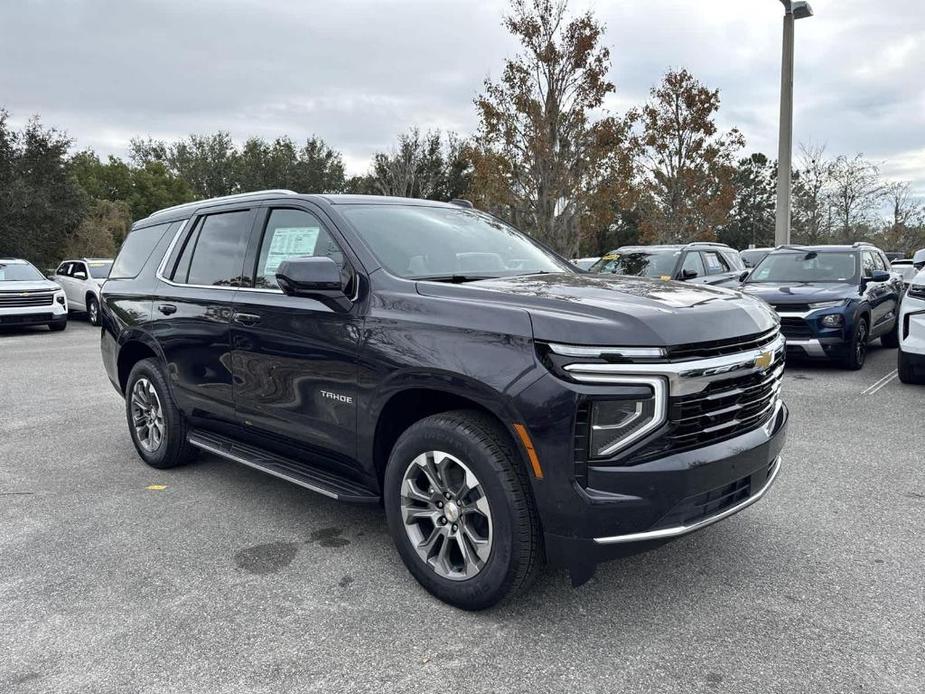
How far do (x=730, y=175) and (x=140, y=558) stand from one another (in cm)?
2401

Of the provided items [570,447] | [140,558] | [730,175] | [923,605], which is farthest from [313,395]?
[730,175]

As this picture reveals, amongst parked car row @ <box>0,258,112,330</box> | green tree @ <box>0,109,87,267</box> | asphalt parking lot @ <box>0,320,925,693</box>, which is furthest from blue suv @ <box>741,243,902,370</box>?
green tree @ <box>0,109,87,267</box>

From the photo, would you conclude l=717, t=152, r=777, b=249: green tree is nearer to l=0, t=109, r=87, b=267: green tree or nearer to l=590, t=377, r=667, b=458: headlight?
l=0, t=109, r=87, b=267: green tree

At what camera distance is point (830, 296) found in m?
8.73

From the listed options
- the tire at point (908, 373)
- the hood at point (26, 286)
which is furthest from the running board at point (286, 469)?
the hood at point (26, 286)

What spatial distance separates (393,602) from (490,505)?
27.6 inches

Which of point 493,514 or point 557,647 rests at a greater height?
point 493,514

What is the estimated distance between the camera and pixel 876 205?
3459cm

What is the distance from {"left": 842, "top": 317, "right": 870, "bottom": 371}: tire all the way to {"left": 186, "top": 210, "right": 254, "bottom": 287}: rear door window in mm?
7522

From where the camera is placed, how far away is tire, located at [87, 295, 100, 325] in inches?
675

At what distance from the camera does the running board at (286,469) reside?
135 inches

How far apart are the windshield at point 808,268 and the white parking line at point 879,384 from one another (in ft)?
4.78

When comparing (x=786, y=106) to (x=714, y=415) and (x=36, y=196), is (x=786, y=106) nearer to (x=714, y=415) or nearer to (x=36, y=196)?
(x=714, y=415)

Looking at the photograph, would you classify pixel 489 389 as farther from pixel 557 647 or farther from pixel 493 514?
pixel 557 647
